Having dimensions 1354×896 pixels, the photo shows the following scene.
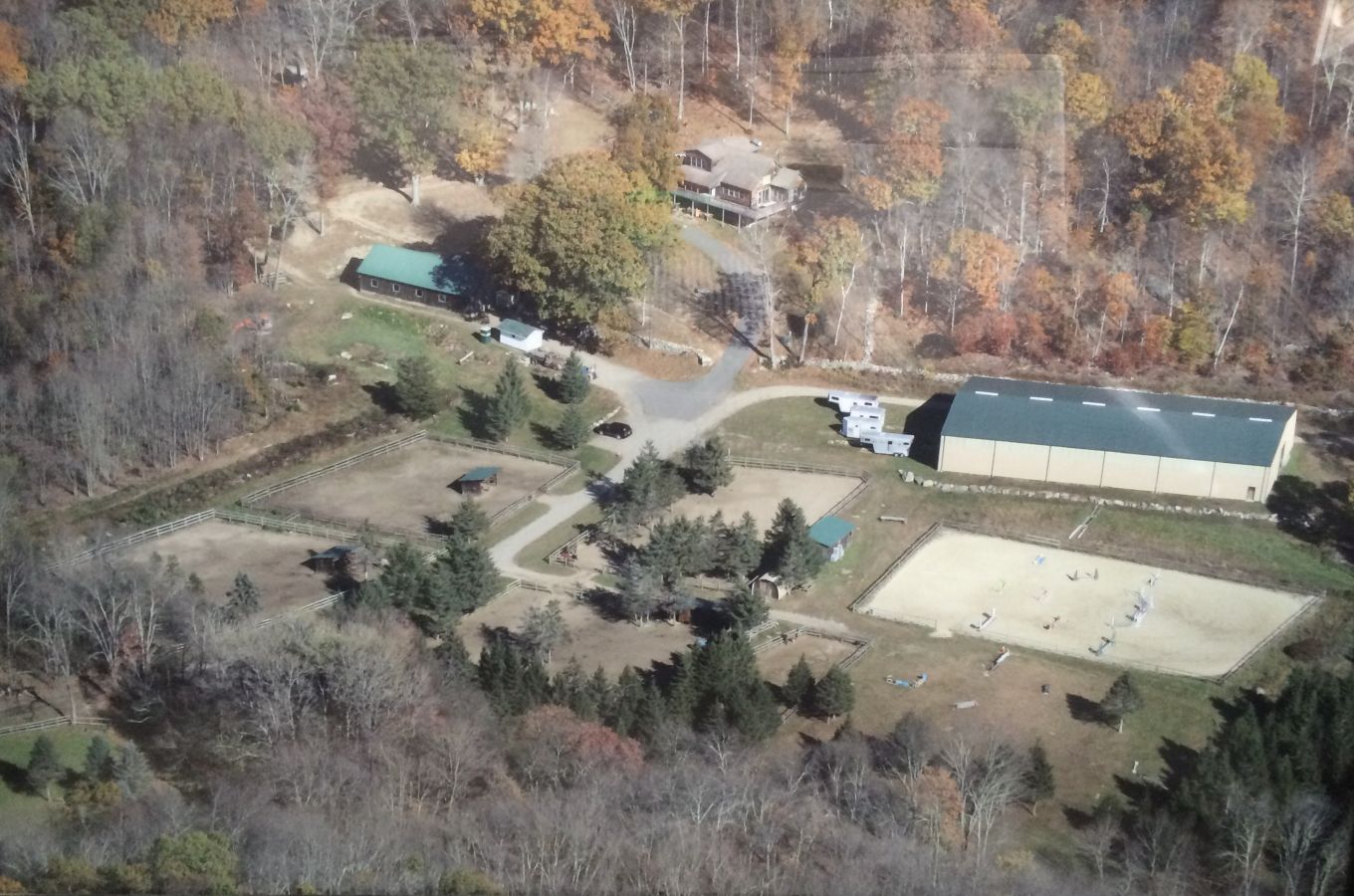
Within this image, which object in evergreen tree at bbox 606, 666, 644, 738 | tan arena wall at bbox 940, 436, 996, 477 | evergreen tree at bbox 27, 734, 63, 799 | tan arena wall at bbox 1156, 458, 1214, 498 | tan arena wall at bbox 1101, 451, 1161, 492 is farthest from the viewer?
tan arena wall at bbox 940, 436, 996, 477

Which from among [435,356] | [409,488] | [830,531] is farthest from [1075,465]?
[435,356]

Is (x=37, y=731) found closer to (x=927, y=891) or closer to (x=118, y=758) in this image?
(x=118, y=758)

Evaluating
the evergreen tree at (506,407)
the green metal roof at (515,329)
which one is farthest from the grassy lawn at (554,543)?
the green metal roof at (515,329)

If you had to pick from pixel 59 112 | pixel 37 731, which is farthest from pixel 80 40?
pixel 37 731

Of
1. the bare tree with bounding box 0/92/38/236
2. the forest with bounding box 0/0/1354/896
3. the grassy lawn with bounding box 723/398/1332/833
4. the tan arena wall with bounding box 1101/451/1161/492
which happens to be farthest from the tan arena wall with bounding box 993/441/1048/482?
the bare tree with bounding box 0/92/38/236

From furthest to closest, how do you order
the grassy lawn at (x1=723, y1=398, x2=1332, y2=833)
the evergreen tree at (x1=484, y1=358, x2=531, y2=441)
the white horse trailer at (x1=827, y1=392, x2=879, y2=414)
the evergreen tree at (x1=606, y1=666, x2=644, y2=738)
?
the white horse trailer at (x1=827, y1=392, x2=879, y2=414) → the evergreen tree at (x1=484, y1=358, x2=531, y2=441) → the grassy lawn at (x1=723, y1=398, x2=1332, y2=833) → the evergreen tree at (x1=606, y1=666, x2=644, y2=738)

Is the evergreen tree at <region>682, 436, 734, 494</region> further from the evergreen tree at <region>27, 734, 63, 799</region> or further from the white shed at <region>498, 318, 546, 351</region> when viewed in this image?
the evergreen tree at <region>27, 734, 63, 799</region>
